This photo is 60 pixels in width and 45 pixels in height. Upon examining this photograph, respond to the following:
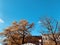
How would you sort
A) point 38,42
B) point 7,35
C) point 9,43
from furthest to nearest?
point 38,42 → point 9,43 → point 7,35

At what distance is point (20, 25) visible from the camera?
38.1 metres

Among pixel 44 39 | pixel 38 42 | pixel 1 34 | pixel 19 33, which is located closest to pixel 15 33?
pixel 19 33

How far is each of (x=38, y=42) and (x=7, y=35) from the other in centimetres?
1206

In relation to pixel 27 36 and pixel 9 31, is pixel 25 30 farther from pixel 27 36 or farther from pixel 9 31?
pixel 9 31

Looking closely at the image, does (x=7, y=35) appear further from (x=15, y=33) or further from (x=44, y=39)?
(x=44, y=39)

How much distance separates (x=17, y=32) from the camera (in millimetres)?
37219

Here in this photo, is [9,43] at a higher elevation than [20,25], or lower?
lower

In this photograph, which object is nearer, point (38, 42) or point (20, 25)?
point (20, 25)

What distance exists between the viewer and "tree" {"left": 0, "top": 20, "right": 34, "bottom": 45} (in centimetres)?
3662

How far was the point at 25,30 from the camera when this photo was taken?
3766cm

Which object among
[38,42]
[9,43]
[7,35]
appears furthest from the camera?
[38,42]

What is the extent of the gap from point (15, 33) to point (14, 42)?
2.27 meters

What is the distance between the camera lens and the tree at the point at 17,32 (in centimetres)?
3662

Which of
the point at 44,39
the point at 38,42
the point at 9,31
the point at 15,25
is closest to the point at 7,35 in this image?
the point at 9,31
